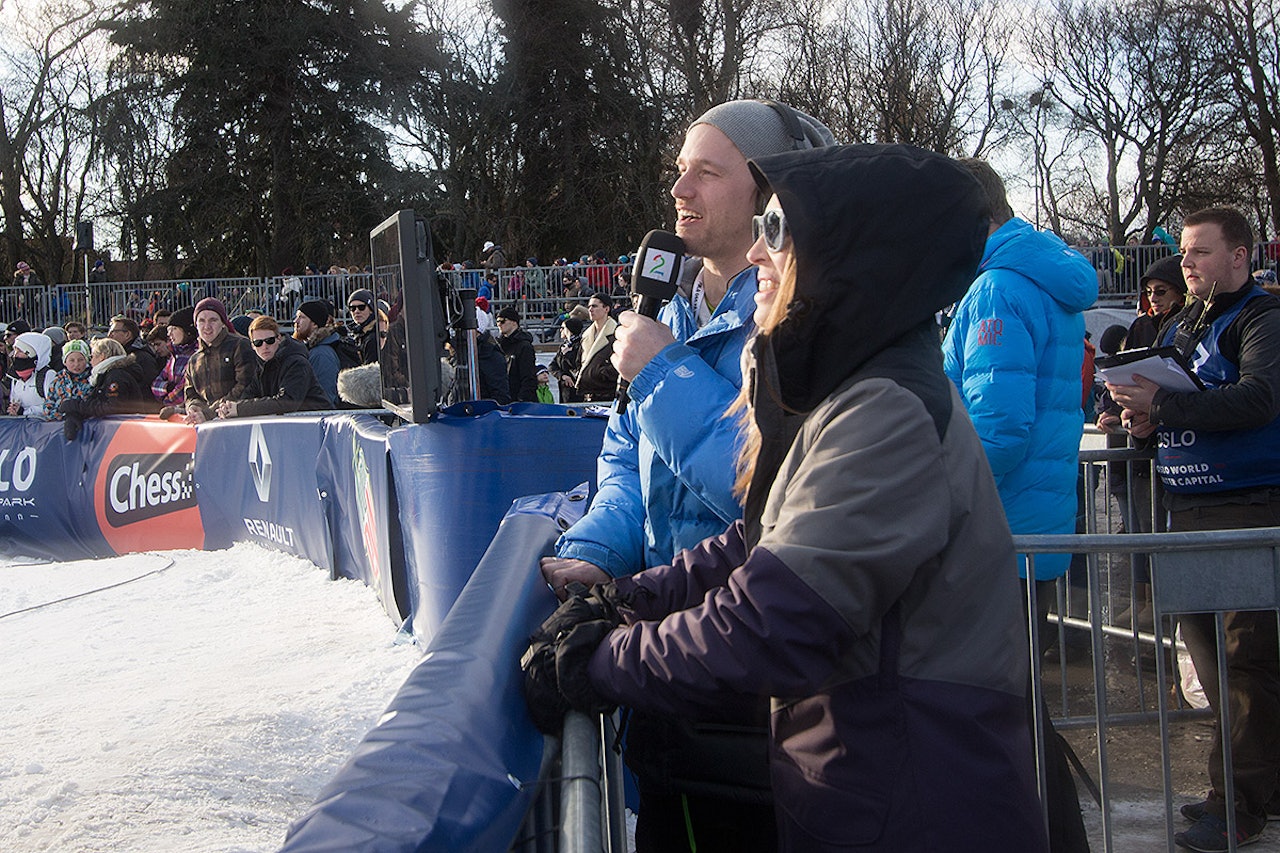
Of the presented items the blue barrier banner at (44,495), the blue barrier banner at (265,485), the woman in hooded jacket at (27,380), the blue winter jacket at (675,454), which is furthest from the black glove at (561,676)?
the woman in hooded jacket at (27,380)

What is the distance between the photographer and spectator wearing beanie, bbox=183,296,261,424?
32.2ft

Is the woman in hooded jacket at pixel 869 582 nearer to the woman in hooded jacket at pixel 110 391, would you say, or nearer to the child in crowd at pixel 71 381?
the woman in hooded jacket at pixel 110 391

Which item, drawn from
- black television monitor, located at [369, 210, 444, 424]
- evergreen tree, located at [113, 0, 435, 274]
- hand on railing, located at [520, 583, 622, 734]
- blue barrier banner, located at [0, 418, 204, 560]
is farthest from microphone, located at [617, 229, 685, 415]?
evergreen tree, located at [113, 0, 435, 274]

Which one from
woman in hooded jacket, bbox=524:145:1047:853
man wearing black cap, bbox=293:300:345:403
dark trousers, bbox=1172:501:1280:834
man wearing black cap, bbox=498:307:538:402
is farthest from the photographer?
man wearing black cap, bbox=498:307:538:402

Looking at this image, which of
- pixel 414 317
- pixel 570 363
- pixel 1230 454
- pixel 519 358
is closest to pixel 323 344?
pixel 519 358

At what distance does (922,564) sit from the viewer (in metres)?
1.53

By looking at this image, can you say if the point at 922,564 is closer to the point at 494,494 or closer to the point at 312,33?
the point at 494,494

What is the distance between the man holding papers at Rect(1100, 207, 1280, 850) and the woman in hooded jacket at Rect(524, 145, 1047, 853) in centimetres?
224

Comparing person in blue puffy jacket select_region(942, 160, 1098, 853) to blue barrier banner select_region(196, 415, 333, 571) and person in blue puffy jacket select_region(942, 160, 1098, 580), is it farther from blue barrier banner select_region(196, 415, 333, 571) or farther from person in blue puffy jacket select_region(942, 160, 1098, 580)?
blue barrier banner select_region(196, 415, 333, 571)

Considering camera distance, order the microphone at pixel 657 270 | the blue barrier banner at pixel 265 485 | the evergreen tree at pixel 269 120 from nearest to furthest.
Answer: the microphone at pixel 657 270 < the blue barrier banner at pixel 265 485 < the evergreen tree at pixel 269 120

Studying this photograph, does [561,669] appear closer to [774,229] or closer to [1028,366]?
[774,229]

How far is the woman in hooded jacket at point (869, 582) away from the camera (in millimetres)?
1500

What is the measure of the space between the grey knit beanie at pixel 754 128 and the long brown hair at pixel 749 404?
0.68 m

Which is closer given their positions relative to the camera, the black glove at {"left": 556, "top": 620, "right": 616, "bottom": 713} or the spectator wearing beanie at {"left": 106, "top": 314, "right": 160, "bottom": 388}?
the black glove at {"left": 556, "top": 620, "right": 616, "bottom": 713}
